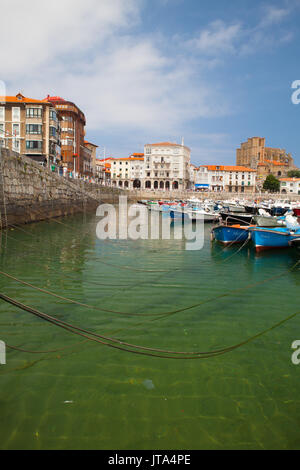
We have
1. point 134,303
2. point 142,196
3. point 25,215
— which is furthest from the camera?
point 142,196

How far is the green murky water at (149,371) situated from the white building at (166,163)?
105 meters

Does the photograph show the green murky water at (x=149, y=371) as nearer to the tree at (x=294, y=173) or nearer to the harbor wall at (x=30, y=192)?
the harbor wall at (x=30, y=192)

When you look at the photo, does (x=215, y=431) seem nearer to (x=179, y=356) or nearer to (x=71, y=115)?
(x=179, y=356)

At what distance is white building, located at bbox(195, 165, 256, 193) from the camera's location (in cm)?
11750

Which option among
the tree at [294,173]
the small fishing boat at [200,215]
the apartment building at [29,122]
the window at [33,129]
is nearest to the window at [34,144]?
the apartment building at [29,122]

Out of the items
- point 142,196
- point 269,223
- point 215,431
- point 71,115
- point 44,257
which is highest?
point 71,115

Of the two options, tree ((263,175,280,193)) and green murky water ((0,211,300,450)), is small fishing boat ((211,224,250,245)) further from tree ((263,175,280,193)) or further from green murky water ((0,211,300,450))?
tree ((263,175,280,193))

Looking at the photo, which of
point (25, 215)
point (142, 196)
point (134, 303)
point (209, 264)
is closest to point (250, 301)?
point (134, 303)

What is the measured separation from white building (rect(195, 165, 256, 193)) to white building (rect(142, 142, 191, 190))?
8.96 m

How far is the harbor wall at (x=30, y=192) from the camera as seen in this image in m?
18.2

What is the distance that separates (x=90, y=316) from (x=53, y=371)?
2.00 m

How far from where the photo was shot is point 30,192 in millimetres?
21984

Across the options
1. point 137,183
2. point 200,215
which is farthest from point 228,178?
point 200,215

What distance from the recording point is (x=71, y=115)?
60.9 m
